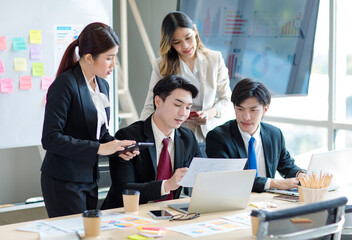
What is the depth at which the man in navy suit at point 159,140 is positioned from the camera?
2.62 m

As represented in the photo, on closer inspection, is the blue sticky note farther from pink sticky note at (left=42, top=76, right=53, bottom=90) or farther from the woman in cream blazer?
the woman in cream blazer

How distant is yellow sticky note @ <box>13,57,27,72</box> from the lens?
12.4 feet

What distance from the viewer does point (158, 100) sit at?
9.18ft

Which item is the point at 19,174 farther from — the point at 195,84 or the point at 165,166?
the point at 165,166

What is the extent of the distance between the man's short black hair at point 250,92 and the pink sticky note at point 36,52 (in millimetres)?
1637

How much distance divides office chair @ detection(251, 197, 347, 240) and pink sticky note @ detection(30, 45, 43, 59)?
254 centimetres

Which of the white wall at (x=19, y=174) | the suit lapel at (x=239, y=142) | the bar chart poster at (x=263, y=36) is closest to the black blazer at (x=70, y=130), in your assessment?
the suit lapel at (x=239, y=142)

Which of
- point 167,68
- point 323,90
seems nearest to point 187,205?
point 167,68

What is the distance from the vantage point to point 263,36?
5.02 meters

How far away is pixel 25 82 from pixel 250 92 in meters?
1.75

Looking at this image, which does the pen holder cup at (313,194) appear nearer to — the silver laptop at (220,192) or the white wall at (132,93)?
the silver laptop at (220,192)

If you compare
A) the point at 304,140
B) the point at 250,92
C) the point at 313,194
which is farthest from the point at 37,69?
the point at 304,140

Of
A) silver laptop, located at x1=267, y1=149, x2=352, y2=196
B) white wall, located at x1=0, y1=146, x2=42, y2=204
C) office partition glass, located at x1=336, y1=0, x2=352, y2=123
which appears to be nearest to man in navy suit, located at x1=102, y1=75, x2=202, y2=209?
silver laptop, located at x1=267, y1=149, x2=352, y2=196

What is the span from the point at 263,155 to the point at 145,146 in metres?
0.81
